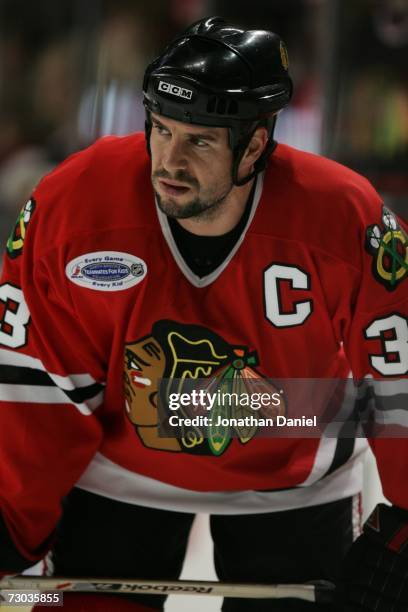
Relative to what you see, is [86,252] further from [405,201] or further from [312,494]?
[405,201]

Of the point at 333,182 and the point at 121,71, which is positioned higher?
the point at 333,182

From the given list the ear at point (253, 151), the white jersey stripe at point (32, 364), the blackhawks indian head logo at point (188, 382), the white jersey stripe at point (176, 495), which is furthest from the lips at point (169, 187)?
the white jersey stripe at point (176, 495)

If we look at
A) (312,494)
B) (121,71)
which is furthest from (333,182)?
(121,71)

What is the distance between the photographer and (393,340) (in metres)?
1.69

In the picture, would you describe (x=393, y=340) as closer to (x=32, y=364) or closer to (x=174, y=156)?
(x=174, y=156)

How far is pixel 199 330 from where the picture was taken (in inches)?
67.2

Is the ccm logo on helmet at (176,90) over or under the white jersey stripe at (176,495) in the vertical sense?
over

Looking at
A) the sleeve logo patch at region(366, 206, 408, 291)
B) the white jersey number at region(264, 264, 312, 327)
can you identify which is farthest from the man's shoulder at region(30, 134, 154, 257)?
the sleeve logo patch at region(366, 206, 408, 291)

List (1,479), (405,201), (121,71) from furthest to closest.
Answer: (121,71)
(405,201)
(1,479)

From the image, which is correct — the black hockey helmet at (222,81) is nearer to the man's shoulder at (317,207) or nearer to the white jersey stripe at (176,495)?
the man's shoulder at (317,207)

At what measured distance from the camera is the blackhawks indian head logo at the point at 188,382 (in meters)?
1.72

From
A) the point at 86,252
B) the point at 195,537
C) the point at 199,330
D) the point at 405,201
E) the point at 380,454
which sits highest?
the point at 86,252

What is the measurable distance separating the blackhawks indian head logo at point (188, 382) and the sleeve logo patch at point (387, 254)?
0.23 metres

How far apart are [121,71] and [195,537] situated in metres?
3.01
